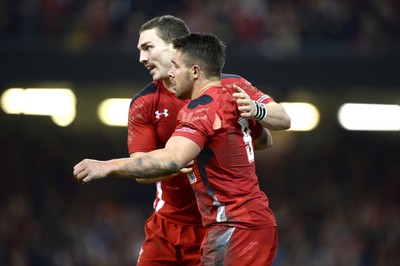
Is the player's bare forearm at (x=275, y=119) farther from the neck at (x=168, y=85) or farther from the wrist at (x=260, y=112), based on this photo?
the neck at (x=168, y=85)

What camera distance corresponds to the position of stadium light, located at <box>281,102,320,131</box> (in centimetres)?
1705

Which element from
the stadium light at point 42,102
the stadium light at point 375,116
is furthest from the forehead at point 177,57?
the stadium light at point 375,116

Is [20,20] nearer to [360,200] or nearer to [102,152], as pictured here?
[102,152]

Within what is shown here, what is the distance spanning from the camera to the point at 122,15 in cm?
1530

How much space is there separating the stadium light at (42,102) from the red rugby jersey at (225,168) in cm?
1071

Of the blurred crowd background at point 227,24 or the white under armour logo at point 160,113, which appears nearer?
the white under armour logo at point 160,113

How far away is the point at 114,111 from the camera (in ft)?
57.2

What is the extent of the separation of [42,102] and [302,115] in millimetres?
4669

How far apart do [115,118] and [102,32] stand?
255 centimetres

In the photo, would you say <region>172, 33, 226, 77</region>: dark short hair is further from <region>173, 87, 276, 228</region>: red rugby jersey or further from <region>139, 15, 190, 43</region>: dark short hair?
<region>139, 15, 190, 43</region>: dark short hair

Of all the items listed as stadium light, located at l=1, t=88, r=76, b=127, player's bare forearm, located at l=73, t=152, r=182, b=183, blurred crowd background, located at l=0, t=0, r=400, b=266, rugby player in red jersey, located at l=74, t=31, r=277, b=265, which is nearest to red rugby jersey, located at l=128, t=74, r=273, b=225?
rugby player in red jersey, located at l=74, t=31, r=277, b=265

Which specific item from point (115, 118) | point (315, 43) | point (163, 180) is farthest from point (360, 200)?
point (163, 180)

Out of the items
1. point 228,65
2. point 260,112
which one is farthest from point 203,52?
point 228,65

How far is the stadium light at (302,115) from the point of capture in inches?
671
